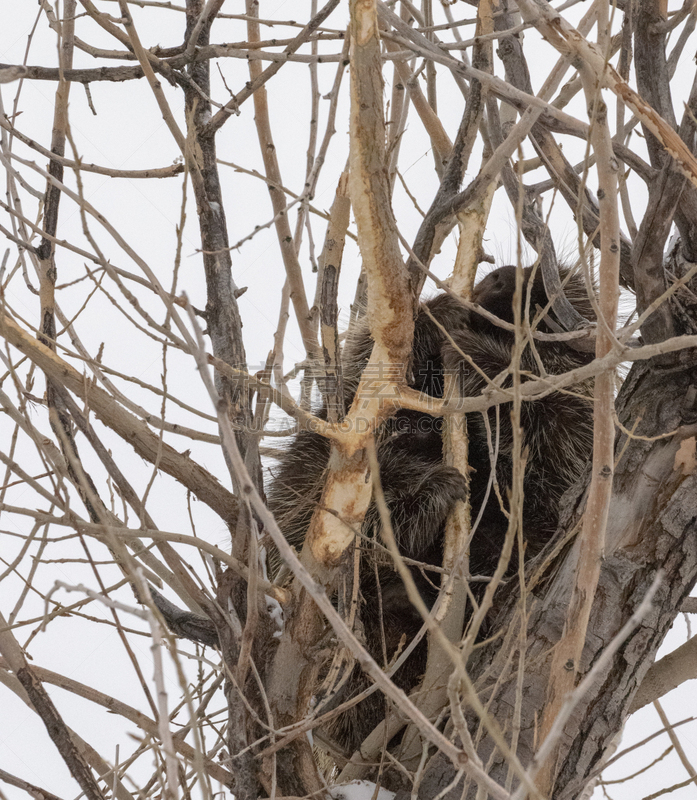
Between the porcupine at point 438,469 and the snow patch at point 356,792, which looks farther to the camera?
the porcupine at point 438,469

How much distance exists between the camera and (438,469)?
2301mm

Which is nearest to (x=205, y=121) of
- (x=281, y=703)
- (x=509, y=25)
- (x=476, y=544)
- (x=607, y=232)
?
(x=509, y=25)

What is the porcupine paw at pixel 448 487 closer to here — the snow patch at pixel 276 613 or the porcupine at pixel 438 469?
the porcupine at pixel 438 469

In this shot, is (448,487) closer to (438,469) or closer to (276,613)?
(438,469)

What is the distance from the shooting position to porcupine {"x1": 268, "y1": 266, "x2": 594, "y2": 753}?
237 centimetres

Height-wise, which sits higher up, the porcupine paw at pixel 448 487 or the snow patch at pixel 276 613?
the porcupine paw at pixel 448 487

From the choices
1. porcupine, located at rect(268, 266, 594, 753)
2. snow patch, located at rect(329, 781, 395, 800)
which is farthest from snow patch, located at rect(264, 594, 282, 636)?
porcupine, located at rect(268, 266, 594, 753)

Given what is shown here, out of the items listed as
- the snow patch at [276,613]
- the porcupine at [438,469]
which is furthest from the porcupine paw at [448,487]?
the snow patch at [276,613]

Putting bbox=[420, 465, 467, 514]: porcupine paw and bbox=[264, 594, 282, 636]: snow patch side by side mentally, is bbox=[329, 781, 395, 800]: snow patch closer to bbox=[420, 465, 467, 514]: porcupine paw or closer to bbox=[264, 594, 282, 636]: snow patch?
bbox=[264, 594, 282, 636]: snow patch

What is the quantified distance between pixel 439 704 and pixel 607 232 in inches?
44.9

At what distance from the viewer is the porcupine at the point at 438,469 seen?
93.2 inches

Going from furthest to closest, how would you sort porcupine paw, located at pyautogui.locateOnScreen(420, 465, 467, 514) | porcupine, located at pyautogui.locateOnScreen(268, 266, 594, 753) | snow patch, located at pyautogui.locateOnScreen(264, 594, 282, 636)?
porcupine, located at pyautogui.locateOnScreen(268, 266, 594, 753), porcupine paw, located at pyautogui.locateOnScreen(420, 465, 467, 514), snow patch, located at pyautogui.locateOnScreen(264, 594, 282, 636)

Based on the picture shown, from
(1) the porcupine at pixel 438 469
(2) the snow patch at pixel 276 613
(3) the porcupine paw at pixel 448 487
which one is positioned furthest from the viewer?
(1) the porcupine at pixel 438 469

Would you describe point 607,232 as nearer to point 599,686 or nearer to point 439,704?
point 599,686
